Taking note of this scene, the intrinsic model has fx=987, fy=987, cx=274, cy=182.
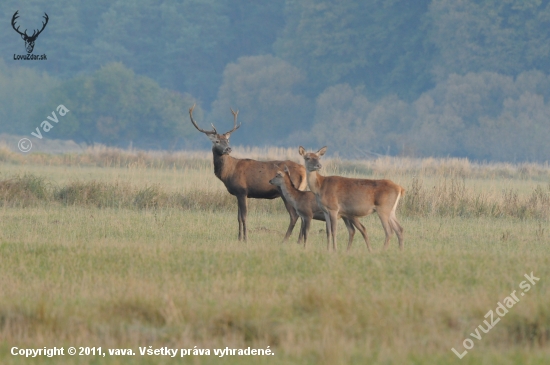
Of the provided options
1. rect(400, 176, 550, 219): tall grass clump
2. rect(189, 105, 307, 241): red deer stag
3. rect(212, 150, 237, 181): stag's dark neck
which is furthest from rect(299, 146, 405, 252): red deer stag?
rect(400, 176, 550, 219): tall grass clump

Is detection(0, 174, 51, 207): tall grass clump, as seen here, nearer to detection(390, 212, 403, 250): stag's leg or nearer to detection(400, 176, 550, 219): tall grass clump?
detection(400, 176, 550, 219): tall grass clump

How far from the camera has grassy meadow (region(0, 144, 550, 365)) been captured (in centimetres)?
804

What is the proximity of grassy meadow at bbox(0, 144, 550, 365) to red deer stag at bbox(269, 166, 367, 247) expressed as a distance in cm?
38

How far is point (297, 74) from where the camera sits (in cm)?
6444

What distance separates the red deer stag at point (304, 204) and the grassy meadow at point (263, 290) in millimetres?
377

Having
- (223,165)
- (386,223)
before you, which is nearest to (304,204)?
(386,223)

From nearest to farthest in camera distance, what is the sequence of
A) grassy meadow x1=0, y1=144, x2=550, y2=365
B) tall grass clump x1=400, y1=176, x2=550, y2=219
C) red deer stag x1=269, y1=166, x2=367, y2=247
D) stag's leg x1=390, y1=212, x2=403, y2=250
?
Answer: grassy meadow x1=0, y1=144, x2=550, y2=365, stag's leg x1=390, y1=212, x2=403, y2=250, red deer stag x1=269, y1=166, x2=367, y2=247, tall grass clump x1=400, y1=176, x2=550, y2=219

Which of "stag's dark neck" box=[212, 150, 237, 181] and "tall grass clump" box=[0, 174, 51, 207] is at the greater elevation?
"stag's dark neck" box=[212, 150, 237, 181]

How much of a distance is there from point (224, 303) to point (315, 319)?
896 mm

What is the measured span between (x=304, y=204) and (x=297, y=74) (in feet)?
168

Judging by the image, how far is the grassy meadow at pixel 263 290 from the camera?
26.4 feet

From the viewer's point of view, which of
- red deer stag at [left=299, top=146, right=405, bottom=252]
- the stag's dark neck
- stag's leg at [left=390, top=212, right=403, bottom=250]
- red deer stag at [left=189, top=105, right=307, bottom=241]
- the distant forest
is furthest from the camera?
the distant forest

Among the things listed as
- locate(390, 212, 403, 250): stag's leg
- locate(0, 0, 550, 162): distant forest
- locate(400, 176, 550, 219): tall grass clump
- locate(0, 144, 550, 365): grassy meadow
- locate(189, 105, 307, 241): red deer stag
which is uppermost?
locate(0, 0, 550, 162): distant forest

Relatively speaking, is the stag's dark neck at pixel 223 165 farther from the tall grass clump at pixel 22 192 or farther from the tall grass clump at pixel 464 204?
the tall grass clump at pixel 22 192
